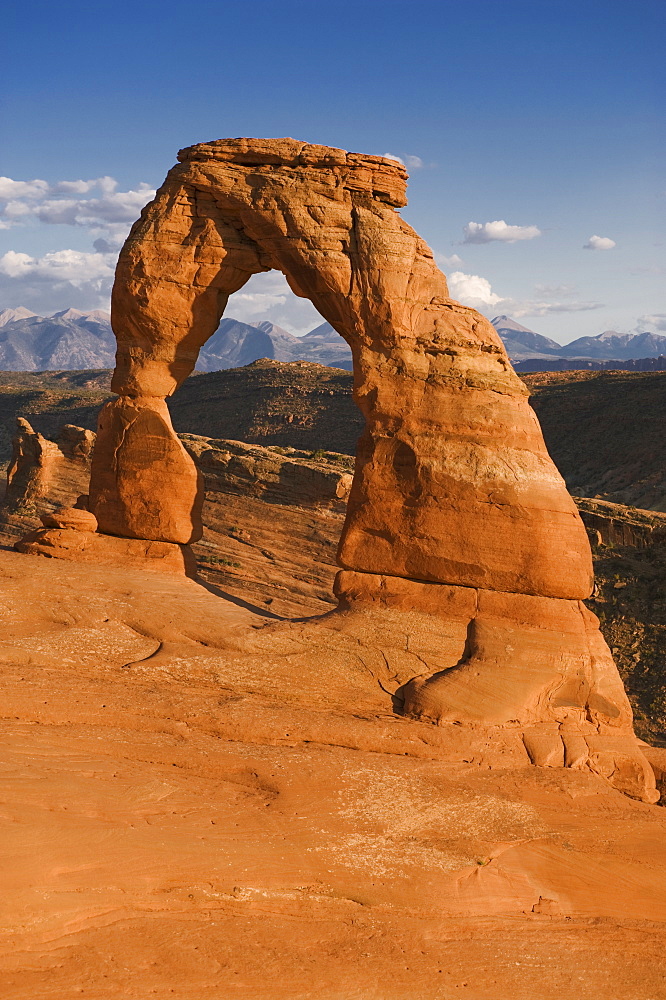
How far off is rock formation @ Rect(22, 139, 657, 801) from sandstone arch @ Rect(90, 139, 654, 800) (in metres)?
0.03

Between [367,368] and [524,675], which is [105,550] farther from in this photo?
[524,675]

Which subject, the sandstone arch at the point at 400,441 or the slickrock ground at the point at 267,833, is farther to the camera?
the sandstone arch at the point at 400,441

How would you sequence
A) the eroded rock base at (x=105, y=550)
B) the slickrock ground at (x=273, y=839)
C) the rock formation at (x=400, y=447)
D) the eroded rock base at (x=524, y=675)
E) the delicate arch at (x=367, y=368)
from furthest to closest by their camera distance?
the eroded rock base at (x=105, y=550) < the delicate arch at (x=367, y=368) < the rock formation at (x=400, y=447) < the eroded rock base at (x=524, y=675) < the slickrock ground at (x=273, y=839)

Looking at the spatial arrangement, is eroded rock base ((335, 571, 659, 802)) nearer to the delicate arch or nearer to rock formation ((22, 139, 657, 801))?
rock formation ((22, 139, 657, 801))

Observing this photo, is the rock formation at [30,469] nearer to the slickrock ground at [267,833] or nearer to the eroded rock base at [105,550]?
the eroded rock base at [105,550]

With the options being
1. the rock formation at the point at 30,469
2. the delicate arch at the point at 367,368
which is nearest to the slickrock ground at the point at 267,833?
the delicate arch at the point at 367,368

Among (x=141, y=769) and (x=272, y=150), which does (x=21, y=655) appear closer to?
(x=141, y=769)

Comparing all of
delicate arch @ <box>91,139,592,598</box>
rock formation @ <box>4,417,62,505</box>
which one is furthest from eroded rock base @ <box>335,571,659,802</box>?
rock formation @ <box>4,417,62,505</box>

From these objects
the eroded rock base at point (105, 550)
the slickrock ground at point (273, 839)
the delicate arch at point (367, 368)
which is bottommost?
the slickrock ground at point (273, 839)

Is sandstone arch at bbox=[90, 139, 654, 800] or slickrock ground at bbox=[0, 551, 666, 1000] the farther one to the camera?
sandstone arch at bbox=[90, 139, 654, 800]

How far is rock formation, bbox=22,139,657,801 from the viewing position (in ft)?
43.4

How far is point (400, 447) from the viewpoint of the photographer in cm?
1468

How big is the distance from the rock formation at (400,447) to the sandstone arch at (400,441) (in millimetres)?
30

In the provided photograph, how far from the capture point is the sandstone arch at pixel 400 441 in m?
13.3
